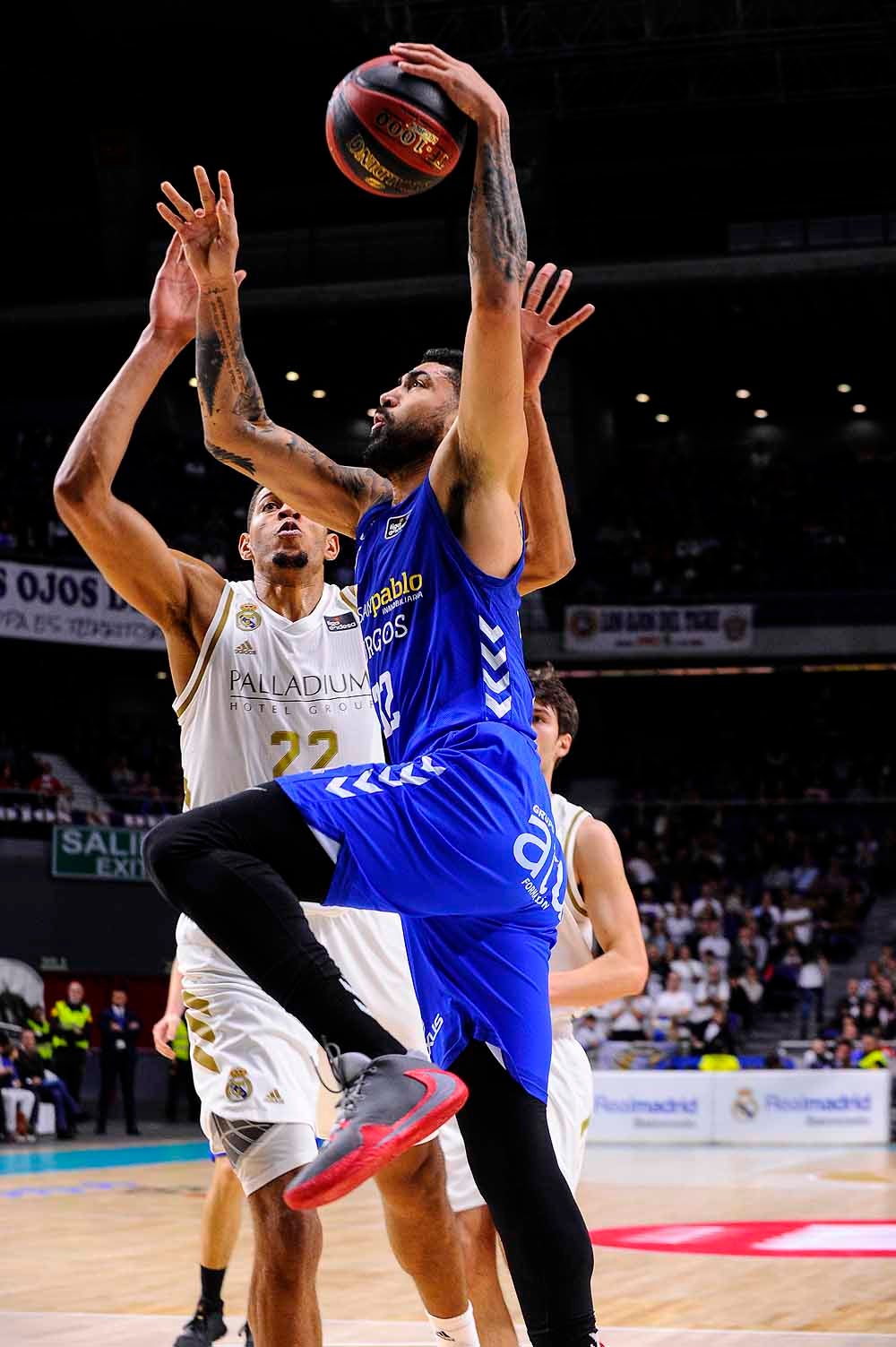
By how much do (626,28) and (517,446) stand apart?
2337cm

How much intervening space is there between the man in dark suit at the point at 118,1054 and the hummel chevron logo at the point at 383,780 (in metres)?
16.3

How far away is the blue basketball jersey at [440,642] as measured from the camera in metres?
3.59

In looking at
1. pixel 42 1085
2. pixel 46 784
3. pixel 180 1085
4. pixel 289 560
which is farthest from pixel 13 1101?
pixel 289 560

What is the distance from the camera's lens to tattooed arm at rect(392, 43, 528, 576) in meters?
3.51

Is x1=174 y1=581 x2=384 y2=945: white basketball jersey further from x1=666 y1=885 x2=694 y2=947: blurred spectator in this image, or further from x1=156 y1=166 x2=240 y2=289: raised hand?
x1=666 y1=885 x2=694 y2=947: blurred spectator

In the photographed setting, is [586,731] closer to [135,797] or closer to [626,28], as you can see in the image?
[135,797]

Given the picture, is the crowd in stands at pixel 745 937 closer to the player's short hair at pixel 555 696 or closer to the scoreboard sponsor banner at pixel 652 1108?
the scoreboard sponsor banner at pixel 652 1108

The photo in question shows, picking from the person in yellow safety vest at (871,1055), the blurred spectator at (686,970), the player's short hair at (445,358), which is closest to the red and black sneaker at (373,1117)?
the player's short hair at (445,358)

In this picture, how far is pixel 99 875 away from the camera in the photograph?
24.2m

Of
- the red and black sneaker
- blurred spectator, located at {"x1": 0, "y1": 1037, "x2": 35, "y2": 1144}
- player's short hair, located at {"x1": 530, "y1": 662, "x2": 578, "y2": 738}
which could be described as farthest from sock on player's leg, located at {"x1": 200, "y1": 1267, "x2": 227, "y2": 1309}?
blurred spectator, located at {"x1": 0, "y1": 1037, "x2": 35, "y2": 1144}

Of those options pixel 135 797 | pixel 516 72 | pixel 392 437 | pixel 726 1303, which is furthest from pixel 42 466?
pixel 392 437

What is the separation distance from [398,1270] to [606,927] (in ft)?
12.7

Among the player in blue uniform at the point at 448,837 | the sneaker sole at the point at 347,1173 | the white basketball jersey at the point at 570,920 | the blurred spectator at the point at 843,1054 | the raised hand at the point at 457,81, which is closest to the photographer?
the sneaker sole at the point at 347,1173

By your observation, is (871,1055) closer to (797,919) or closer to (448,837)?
(797,919)
